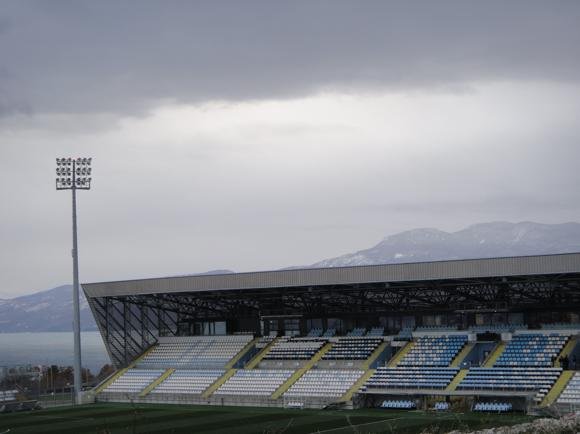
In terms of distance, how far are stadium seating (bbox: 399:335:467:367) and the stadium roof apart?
526 centimetres

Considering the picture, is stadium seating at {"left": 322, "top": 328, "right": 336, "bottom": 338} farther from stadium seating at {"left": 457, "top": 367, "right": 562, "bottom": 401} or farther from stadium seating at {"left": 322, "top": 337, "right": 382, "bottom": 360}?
stadium seating at {"left": 457, "top": 367, "right": 562, "bottom": 401}

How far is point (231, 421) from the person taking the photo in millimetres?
44094

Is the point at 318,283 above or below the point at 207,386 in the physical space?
above

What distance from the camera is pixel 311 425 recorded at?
41.3m

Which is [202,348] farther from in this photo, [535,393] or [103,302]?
[535,393]

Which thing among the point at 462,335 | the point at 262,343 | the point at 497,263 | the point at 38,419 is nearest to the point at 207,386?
the point at 262,343

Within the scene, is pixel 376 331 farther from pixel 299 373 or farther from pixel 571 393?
pixel 571 393

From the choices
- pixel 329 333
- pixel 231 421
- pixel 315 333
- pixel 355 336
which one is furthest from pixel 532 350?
pixel 231 421

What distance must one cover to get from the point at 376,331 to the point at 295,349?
5.51m

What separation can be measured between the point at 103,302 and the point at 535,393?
32458 mm

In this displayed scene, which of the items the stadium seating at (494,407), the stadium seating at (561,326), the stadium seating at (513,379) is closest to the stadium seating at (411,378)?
the stadium seating at (513,379)

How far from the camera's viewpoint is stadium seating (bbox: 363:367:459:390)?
48750 millimetres

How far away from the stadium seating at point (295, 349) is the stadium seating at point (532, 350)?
1272 cm

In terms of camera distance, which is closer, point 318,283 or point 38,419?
point 38,419
